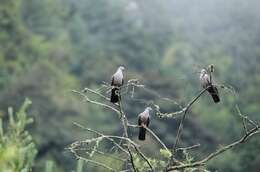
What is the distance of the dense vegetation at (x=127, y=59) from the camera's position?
27250 mm

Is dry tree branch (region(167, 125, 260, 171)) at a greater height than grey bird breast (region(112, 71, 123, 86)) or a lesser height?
lesser

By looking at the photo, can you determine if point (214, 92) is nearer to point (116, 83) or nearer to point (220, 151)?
point (116, 83)

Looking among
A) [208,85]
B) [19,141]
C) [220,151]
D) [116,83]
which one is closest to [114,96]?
[116,83]

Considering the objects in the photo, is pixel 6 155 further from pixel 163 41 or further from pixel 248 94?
pixel 163 41

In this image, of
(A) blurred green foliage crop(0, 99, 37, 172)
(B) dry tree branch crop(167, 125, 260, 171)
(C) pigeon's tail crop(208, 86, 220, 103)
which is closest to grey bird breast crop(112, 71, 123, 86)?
(C) pigeon's tail crop(208, 86, 220, 103)

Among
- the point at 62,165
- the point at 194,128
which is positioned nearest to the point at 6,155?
the point at 62,165

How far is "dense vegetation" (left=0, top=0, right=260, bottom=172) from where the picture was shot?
89.4 ft

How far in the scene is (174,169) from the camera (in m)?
4.59

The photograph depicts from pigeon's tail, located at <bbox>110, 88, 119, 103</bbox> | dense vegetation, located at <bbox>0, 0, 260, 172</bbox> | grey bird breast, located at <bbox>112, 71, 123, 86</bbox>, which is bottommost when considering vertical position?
pigeon's tail, located at <bbox>110, 88, 119, 103</bbox>

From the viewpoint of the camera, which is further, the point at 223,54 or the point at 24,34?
the point at 223,54

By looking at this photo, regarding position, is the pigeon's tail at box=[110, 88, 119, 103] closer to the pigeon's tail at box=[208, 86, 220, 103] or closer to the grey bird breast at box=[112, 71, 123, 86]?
the grey bird breast at box=[112, 71, 123, 86]

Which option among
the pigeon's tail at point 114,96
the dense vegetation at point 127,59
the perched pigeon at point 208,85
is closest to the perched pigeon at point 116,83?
the pigeon's tail at point 114,96

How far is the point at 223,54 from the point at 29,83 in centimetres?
1998

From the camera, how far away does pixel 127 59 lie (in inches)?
1746
